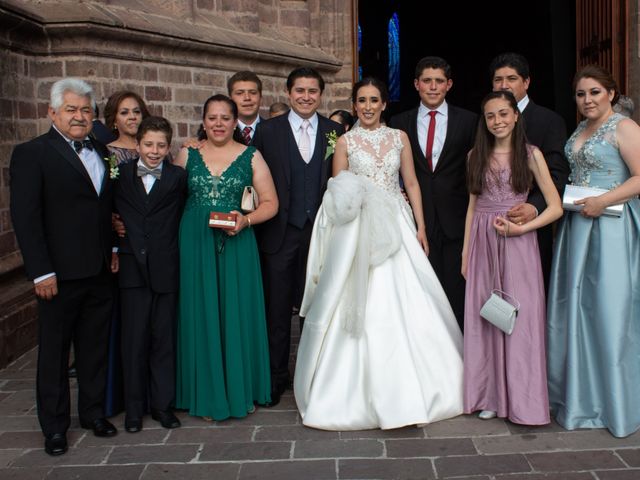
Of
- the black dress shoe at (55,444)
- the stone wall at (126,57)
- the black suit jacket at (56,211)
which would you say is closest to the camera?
the black suit jacket at (56,211)

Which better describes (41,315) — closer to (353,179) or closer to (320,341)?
(320,341)

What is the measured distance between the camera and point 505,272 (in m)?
4.45

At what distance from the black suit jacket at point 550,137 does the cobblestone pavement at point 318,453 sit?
5.02 feet

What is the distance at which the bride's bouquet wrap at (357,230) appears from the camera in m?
4.41

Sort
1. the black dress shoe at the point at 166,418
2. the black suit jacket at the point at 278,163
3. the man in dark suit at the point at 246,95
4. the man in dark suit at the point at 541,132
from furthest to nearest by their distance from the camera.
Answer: the man in dark suit at the point at 246,95 < the black suit jacket at the point at 278,163 < the man in dark suit at the point at 541,132 < the black dress shoe at the point at 166,418

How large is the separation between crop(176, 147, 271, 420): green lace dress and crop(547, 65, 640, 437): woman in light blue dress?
1.91 meters

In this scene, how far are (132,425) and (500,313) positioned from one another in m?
2.20

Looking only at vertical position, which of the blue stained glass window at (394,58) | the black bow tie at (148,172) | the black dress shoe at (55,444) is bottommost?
the black dress shoe at (55,444)

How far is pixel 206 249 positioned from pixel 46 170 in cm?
102

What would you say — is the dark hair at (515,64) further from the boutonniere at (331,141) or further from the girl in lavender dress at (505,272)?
the boutonniere at (331,141)

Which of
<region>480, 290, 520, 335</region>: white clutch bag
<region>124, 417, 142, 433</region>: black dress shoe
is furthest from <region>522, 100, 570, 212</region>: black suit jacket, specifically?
<region>124, 417, 142, 433</region>: black dress shoe

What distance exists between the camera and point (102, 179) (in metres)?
4.29

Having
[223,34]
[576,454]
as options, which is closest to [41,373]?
[576,454]

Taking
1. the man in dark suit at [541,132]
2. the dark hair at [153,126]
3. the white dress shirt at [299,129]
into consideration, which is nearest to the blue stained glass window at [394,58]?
the man in dark suit at [541,132]
